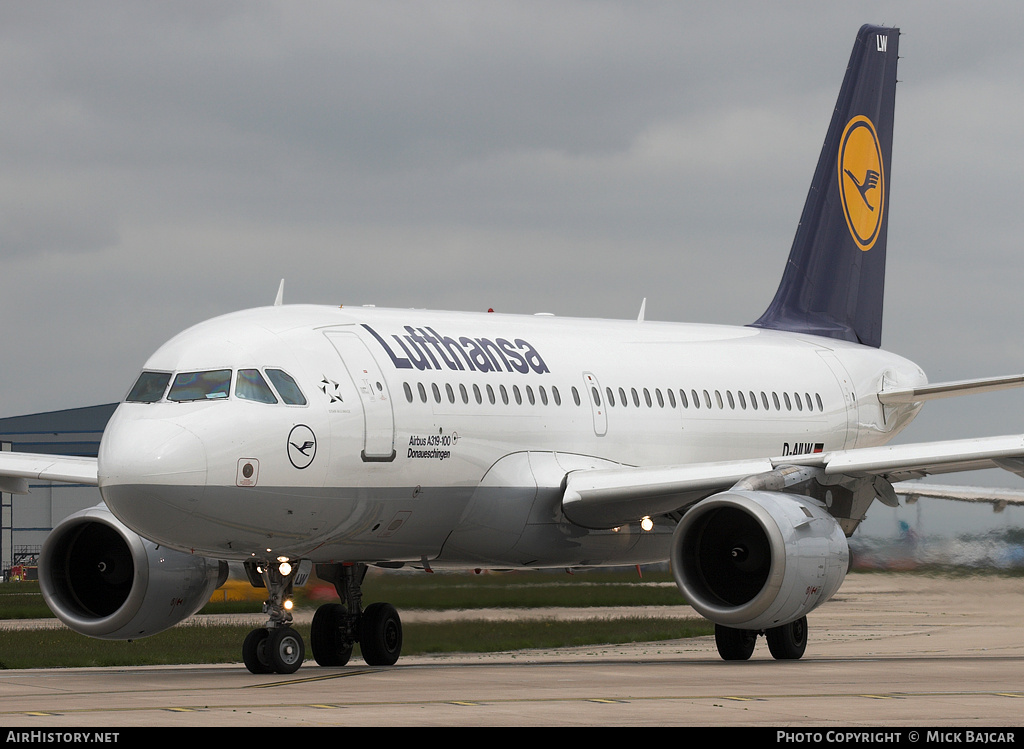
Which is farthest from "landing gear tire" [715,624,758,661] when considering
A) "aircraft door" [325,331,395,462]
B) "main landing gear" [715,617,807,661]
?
"aircraft door" [325,331,395,462]

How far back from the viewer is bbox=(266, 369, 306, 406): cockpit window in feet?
57.3

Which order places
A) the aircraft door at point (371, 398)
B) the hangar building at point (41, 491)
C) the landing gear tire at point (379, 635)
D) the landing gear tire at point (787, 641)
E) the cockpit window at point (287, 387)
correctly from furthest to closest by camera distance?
the hangar building at point (41, 491), the landing gear tire at point (787, 641), the landing gear tire at point (379, 635), the aircraft door at point (371, 398), the cockpit window at point (287, 387)

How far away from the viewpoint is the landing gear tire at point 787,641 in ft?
70.3

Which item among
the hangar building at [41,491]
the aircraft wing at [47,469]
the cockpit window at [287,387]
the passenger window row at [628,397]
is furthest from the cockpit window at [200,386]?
the hangar building at [41,491]

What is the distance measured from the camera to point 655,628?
29.4 meters

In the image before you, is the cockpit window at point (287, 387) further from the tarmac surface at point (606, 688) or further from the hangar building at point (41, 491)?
the hangar building at point (41, 491)

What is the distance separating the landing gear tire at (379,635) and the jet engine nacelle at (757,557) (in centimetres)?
428

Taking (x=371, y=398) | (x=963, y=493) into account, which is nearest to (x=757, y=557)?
(x=371, y=398)

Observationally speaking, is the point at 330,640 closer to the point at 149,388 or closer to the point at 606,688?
the point at 149,388

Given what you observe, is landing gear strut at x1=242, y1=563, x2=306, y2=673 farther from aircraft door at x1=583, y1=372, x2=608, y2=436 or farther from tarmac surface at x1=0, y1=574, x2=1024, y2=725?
aircraft door at x1=583, y1=372, x2=608, y2=436
